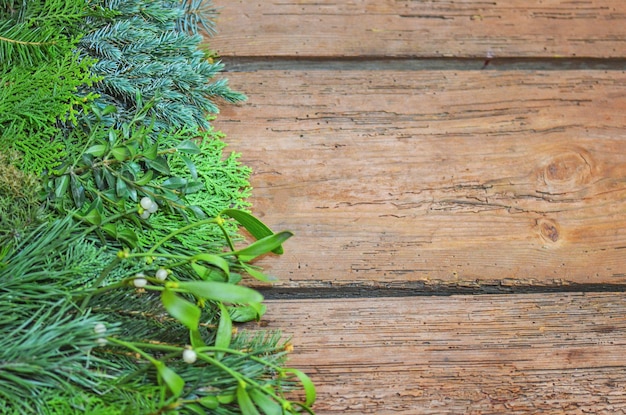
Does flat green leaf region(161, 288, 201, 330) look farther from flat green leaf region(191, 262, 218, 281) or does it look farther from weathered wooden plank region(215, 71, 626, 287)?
weathered wooden plank region(215, 71, 626, 287)

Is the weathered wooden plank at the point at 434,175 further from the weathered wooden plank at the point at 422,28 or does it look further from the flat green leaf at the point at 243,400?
the flat green leaf at the point at 243,400

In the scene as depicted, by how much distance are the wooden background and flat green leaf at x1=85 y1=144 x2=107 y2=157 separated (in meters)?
0.17

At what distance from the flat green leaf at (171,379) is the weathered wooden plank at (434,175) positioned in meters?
0.21

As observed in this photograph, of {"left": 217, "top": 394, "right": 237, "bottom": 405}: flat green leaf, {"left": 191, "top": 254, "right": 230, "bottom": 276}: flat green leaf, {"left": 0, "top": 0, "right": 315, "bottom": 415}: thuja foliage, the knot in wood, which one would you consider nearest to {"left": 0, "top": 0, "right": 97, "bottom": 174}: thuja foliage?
{"left": 0, "top": 0, "right": 315, "bottom": 415}: thuja foliage

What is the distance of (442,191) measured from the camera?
31.7 inches

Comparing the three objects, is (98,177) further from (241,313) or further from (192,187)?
(241,313)

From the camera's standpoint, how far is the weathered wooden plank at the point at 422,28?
83 centimetres

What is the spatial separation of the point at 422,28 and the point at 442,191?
23 cm

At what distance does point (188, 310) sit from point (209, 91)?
31cm

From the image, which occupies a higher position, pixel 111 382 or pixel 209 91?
pixel 209 91

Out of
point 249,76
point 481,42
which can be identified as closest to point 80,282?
point 249,76

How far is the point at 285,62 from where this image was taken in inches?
33.0

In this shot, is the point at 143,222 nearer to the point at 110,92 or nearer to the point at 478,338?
the point at 110,92

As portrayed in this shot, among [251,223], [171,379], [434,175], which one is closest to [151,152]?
[251,223]
